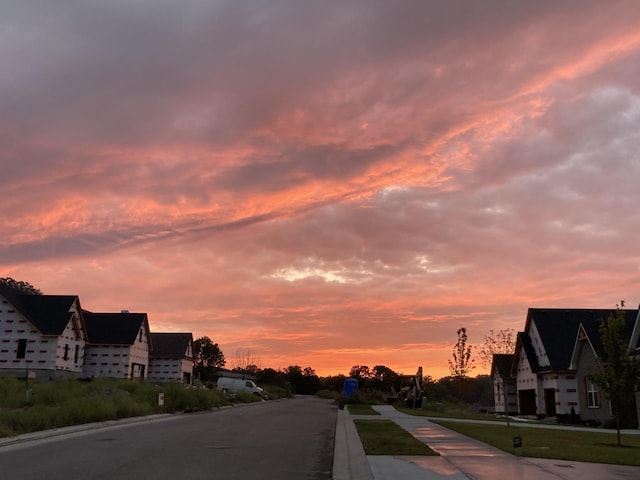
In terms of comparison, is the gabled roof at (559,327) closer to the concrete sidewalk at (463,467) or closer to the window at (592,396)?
the window at (592,396)

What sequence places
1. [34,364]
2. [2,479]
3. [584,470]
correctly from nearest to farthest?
[2,479] < [584,470] < [34,364]

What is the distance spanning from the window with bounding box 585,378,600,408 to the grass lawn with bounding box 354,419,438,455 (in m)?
17.7

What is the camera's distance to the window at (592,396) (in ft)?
110

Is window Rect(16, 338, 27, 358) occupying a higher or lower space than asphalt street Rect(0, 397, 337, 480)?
higher

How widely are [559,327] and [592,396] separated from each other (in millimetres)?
7472

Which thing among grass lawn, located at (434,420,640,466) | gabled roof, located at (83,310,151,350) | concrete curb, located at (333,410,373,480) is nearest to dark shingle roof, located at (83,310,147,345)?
gabled roof, located at (83,310,151,350)

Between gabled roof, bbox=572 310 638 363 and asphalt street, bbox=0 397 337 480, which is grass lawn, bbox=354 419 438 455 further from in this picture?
gabled roof, bbox=572 310 638 363

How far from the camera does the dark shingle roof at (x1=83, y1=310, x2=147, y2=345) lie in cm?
5569

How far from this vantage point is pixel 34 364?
46.8 meters

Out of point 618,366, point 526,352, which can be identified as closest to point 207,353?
point 526,352

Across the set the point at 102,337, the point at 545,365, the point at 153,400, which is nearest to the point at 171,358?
the point at 102,337

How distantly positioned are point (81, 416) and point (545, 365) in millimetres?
29642

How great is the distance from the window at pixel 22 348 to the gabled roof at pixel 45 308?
1.56 metres

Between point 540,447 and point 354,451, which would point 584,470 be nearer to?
point 540,447
